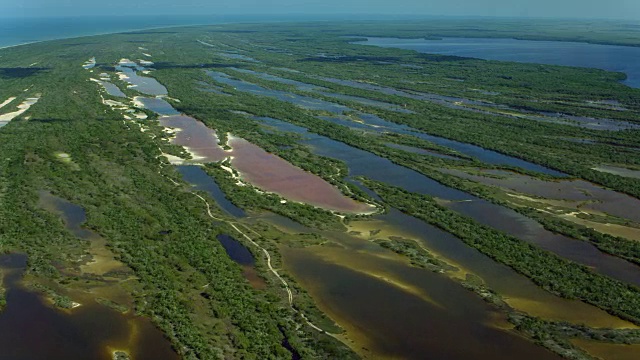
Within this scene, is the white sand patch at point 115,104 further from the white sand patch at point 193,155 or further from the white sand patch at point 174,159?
the white sand patch at point 174,159

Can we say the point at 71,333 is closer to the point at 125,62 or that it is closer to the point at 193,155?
the point at 193,155

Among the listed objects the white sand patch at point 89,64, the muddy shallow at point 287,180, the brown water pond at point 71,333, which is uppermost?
the white sand patch at point 89,64

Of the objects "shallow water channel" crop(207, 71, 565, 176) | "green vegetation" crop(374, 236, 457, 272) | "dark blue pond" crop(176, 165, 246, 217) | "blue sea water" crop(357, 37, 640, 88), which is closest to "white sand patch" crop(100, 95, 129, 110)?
"shallow water channel" crop(207, 71, 565, 176)

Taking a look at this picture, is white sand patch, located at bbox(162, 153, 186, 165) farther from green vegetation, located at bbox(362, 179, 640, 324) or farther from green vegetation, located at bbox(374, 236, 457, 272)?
green vegetation, located at bbox(374, 236, 457, 272)

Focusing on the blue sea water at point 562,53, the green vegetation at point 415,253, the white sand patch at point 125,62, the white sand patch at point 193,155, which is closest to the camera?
the green vegetation at point 415,253

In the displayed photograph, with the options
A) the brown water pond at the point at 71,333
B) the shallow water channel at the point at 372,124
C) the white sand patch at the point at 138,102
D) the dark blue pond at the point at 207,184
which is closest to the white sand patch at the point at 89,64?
the shallow water channel at the point at 372,124
